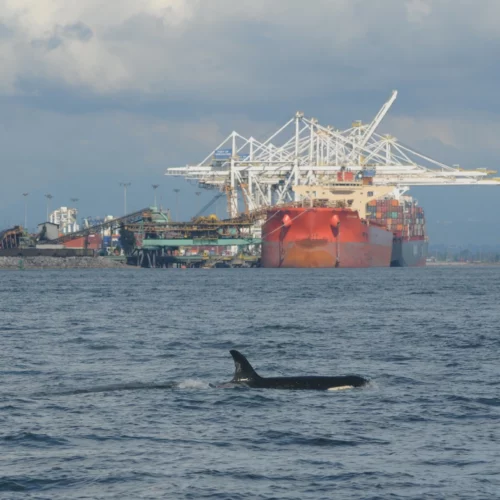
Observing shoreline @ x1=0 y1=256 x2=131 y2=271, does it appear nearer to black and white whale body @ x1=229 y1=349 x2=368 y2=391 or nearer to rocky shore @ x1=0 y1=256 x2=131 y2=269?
rocky shore @ x1=0 y1=256 x2=131 y2=269

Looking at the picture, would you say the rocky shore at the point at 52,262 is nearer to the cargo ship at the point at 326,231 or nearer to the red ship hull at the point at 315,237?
the cargo ship at the point at 326,231

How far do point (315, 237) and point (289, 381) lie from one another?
A: 123 metres

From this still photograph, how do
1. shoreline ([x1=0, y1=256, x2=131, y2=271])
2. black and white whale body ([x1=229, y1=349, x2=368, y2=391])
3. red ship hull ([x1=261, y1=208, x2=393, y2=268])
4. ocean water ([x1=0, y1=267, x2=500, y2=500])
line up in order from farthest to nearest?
shoreline ([x1=0, y1=256, x2=131, y2=271])
red ship hull ([x1=261, y1=208, x2=393, y2=268])
black and white whale body ([x1=229, y1=349, x2=368, y2=391])
ocean water ([x1=0, y1=267, x2=500, y2=500])

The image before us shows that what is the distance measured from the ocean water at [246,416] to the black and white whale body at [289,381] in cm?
34

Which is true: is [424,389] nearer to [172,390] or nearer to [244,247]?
[172,390]

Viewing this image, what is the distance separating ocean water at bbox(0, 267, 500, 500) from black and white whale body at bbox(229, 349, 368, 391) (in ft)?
1.11

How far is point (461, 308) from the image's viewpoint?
2399 inches

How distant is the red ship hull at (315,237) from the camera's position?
484ft

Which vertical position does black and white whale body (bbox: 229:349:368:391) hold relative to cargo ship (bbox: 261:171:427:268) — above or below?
below

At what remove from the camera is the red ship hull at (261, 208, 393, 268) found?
147500mm

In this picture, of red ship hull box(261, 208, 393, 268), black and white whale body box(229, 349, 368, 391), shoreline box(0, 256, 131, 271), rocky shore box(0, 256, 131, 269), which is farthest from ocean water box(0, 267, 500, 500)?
rocky shore box(0, 256, 131, 269)

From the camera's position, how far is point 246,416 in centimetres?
2175

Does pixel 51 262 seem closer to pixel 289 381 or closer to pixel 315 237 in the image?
pixel 315 237

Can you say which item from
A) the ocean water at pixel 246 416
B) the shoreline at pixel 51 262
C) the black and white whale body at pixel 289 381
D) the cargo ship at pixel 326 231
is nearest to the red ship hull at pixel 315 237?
the cargo ship at pixel 326 231
